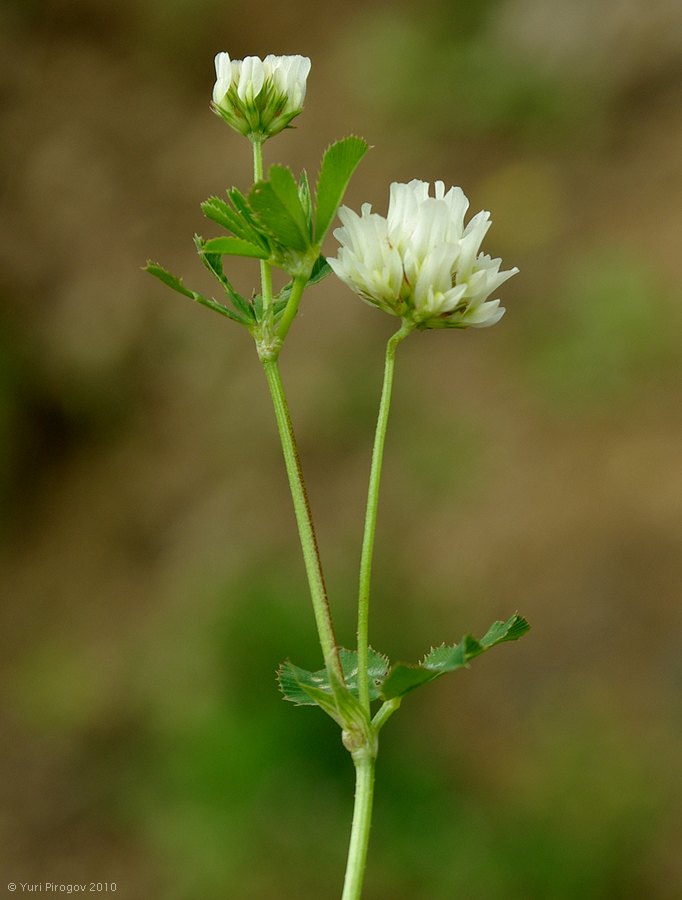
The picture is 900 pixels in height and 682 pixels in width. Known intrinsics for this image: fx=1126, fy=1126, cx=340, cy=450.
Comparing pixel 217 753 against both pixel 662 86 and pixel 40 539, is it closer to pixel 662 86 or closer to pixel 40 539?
pixel 40 539

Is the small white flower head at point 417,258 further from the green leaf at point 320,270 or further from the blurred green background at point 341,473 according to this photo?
the blurred green background at point 341,473

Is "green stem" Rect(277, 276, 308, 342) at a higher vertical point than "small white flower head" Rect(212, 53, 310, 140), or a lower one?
lower

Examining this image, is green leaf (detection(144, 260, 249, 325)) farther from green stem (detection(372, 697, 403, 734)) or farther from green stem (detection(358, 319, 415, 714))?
green stem (detection(372, 697, 403, 734))

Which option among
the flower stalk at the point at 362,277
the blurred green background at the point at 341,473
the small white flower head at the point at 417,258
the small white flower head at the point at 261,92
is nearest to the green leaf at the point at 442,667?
A: the flower stalk at the point at 362,277

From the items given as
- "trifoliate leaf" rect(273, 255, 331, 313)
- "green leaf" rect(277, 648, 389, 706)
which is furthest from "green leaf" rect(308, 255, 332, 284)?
"green leaf" rect(277, 648, 389, 706)

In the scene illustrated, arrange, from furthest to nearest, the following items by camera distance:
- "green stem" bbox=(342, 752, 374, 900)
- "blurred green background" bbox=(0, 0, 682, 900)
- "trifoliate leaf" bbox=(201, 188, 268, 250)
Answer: "blurred green background" bbox=(0, 0, 682, 900), "trifoliate leaf" bbox=(201, 188, 268, 250), "green stem" bbox=(342, 752, 374, 900)

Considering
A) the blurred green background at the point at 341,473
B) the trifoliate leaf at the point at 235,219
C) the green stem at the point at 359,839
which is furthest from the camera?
the blurred green background at the point at 341,473
